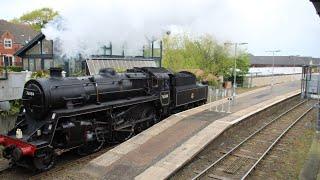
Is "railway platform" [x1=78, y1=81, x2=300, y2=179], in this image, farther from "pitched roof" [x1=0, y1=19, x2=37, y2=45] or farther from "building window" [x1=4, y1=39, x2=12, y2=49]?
"pitched roof" [x1=0, y1=19, x2=37, y2=45]

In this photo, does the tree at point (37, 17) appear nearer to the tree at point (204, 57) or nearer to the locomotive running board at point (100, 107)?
the tree at point (204, 57)

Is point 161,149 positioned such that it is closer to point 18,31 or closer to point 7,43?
point 7,43

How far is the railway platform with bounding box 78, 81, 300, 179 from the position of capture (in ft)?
33.9

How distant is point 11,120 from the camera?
48.0ft

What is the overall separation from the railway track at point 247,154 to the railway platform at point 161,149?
0.85 meters

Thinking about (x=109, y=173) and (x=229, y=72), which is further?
(x=229, y=72)

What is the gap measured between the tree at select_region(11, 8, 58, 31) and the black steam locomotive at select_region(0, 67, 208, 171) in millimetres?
54962

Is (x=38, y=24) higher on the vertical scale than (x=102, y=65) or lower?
higher

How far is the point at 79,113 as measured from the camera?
11570 mm

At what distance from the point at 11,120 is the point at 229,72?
2825 centimetres

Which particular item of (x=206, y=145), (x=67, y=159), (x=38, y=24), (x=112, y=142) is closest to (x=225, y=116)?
(x=206, y=145)

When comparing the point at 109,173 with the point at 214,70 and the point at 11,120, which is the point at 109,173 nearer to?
the point at 11,120

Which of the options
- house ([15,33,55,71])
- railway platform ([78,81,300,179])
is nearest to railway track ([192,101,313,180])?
railway platform ([78,81,300,179])

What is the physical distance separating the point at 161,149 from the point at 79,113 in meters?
3.05
